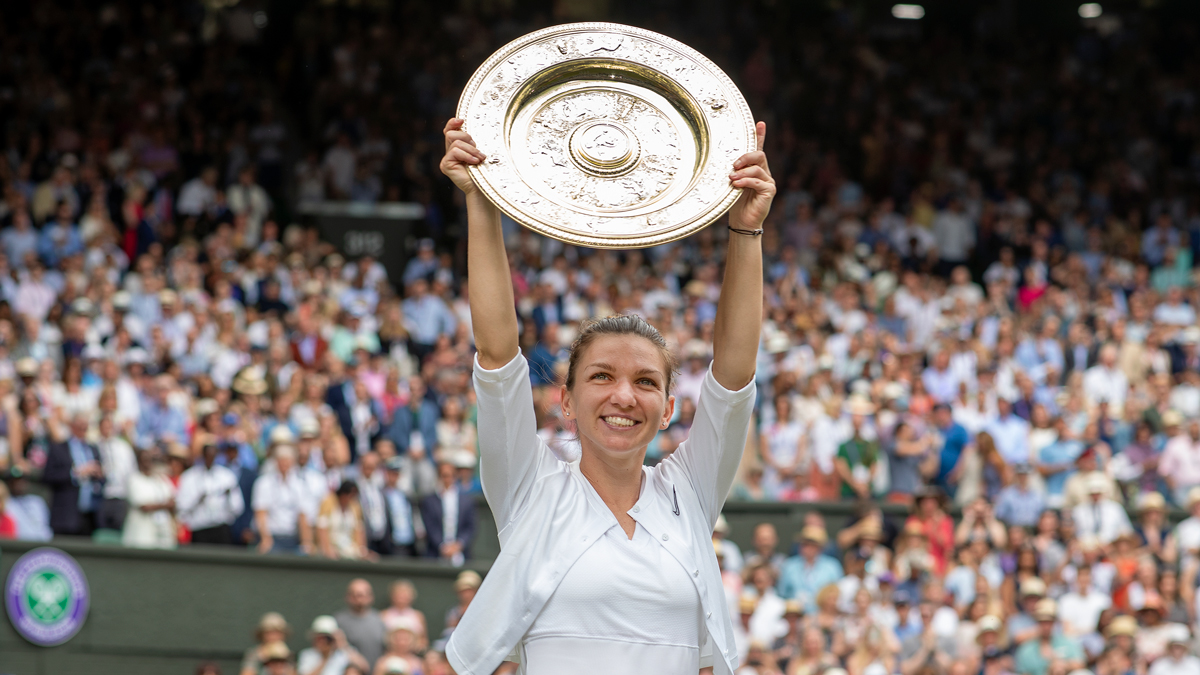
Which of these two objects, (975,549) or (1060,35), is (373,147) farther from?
(1060,35)

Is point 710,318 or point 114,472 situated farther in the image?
point 710,318

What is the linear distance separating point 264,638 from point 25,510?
1.96 m

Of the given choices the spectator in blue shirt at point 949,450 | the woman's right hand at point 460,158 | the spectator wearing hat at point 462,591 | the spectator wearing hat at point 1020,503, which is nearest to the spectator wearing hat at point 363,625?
the spectator wearing hat at point 462,591

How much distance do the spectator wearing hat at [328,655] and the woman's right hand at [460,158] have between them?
25.4 ft

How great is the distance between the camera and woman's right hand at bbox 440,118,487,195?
3.38 m

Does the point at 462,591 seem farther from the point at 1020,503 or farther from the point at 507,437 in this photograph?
the point at 507,437

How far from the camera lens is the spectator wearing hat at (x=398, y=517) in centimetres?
1220

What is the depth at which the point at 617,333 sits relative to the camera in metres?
3.39

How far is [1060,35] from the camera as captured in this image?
24.7 meters

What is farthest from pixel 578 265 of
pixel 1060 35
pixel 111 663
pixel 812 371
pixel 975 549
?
pixel 1060 35

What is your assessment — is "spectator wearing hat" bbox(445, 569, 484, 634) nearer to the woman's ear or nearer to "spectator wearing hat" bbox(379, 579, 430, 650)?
"spectator wearing hat" bbox(379, 579, 430, 650)

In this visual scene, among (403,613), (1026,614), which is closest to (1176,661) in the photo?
(1026,614)

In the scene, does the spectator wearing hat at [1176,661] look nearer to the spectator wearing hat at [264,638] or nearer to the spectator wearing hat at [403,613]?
the spectator wearing hat at [403,613]

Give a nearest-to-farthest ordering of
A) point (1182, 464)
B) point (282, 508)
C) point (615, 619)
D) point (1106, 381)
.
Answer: point (615, 619) → point (282, 508) → point (1182, 464) → point (1106, 381)
